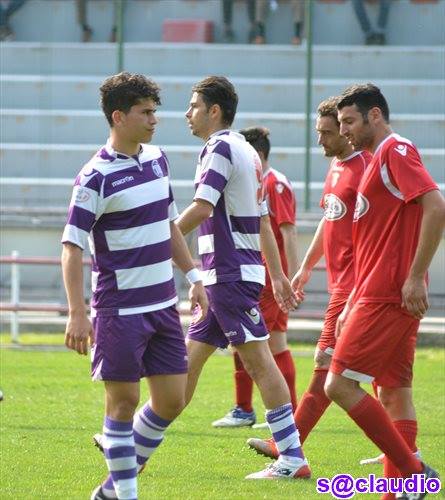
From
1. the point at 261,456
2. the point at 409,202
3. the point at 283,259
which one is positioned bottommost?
the point at 261,456

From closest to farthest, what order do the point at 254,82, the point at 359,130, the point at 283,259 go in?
the point at 359,130
the point at 283,259
the point at 254,82

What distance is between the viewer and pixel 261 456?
863 centimetres

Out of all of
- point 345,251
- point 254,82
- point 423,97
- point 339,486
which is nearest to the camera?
point 339,486

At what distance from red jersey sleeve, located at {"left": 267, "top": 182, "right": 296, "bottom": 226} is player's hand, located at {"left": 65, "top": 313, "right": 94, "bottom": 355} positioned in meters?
3.99

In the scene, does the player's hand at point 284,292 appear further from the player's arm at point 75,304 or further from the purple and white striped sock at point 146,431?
the player's arm at point 75,304

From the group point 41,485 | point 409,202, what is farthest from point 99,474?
point 409,202

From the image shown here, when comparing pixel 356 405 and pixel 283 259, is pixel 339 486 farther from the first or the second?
pixel 283 259

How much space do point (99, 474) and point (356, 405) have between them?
1840 millimetres

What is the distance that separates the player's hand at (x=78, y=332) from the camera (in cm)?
629

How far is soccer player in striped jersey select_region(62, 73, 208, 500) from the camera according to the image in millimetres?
6395

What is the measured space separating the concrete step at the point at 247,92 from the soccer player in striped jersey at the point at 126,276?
11487mm

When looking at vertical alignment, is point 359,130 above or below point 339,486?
above

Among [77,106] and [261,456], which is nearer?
[261,456]

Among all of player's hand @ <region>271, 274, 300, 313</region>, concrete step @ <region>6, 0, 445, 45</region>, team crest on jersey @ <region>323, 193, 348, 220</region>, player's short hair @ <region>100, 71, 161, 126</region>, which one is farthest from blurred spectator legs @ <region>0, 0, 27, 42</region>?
player's short hair @ <region>100, 71, 161, 126</region>
